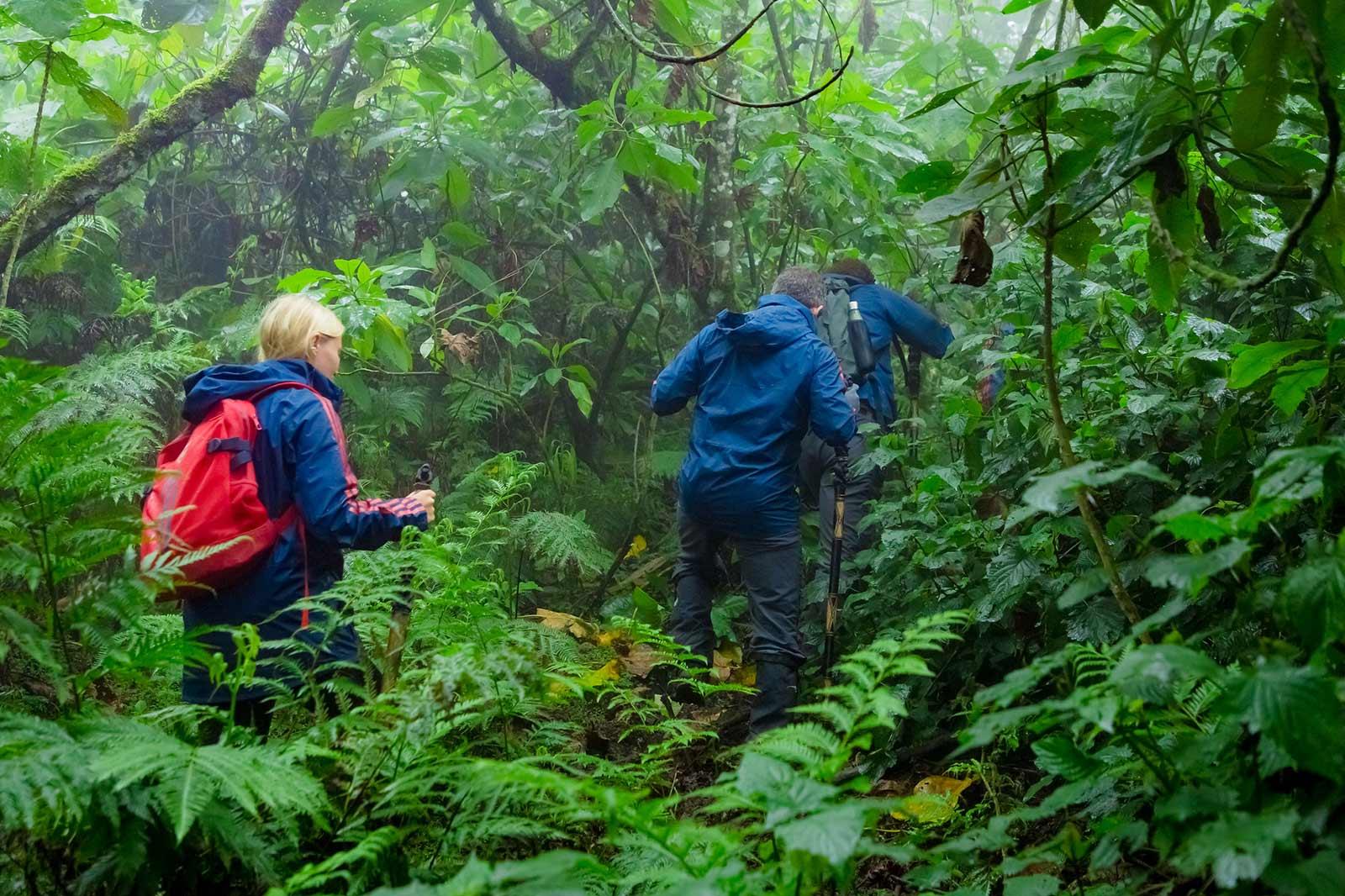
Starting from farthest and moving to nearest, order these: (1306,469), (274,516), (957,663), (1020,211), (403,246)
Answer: (403,246)
(957,663)
(274,516)
(1020,211)
(1306,469)

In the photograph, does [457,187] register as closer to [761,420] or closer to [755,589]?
[761,420]

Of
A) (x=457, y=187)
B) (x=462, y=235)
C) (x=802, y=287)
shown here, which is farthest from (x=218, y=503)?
(x=457, y=187)

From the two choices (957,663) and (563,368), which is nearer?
(957,663)

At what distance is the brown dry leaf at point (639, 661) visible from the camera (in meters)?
5.27

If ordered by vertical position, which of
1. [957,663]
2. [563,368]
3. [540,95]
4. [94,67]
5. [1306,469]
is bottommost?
[957,663]

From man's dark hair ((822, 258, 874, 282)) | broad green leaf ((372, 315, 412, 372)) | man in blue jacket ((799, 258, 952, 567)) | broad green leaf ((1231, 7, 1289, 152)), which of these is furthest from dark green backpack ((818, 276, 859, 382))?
broad green leaf ((1231, 7, 1289, 152))

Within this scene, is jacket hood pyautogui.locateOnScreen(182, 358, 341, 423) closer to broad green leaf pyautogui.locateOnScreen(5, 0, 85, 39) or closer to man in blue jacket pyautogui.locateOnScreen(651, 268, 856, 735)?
broad green leaf pyautogui.locateOnScreen(5, 0, 85, 39)

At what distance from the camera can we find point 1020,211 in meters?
2.42

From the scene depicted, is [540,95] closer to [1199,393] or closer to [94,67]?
[94,67]

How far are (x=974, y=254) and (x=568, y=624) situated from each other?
347 centimetres

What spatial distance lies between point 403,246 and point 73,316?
Result: 2.22 metres

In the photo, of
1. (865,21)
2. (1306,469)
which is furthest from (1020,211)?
(865,21)

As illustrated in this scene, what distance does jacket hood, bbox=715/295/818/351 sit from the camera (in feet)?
16.2

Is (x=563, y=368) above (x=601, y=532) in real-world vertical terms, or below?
above
